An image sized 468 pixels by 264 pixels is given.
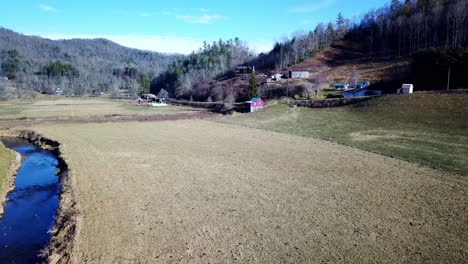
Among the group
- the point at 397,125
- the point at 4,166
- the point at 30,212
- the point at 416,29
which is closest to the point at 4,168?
the point at 4,166

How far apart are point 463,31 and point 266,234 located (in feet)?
338

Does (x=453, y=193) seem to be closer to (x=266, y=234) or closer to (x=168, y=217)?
(x=266, y=234)

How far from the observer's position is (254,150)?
32.2 metres

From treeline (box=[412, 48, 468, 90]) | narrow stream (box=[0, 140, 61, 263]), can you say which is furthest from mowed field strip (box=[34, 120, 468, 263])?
treeline (box=[412, 48, 468, 90])

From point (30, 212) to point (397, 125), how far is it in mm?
38002

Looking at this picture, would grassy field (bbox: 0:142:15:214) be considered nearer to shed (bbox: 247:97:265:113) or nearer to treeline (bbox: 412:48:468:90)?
shed (bbox: 247:97:265:113)

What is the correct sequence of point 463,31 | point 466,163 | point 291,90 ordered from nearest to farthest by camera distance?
point 466,163, point 291,90, point 463,31

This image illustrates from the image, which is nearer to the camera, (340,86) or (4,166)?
(4,166)

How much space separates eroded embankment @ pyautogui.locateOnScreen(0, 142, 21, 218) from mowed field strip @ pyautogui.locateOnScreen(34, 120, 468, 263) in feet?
13.4

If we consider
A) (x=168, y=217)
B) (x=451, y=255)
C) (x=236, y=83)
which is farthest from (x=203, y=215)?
(x=236, y=83)

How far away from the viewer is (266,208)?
17.6m

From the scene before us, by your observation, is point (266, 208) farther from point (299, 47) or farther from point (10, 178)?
point (299, 47)

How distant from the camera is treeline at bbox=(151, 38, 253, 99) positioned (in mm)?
133375

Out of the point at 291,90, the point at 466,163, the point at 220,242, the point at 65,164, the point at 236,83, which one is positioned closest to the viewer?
A: the point at 220,242
